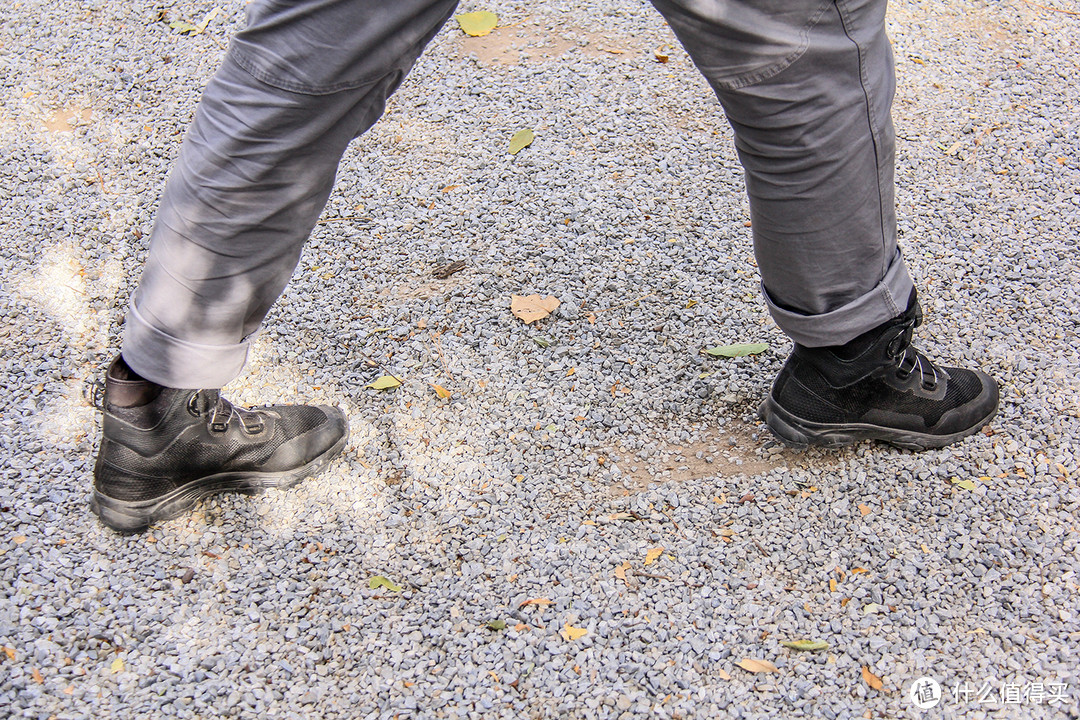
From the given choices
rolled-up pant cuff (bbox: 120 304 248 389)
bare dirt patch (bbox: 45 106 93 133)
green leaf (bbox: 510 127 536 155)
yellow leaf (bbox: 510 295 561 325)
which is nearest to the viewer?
rolled-up pant cuff (bbox: 120 304 248 389)

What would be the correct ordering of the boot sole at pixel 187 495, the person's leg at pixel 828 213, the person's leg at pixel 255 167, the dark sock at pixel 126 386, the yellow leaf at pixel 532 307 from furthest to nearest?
the yellow leaf at pixel 532 307 → the boot sole at pixel 187 495 → the dark sock at pixel 126 386 → the person's leg at pixel 828 213 → the person's leg at pixel 255 167

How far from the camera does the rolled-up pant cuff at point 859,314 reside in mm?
1948

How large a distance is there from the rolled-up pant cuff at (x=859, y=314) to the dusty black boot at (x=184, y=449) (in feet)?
3.93

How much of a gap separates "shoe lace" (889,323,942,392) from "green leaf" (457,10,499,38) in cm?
254

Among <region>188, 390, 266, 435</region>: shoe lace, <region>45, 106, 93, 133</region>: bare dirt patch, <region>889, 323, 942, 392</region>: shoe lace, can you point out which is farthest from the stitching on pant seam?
<region>45, 106, 93, 133</region>: bare dirt patch

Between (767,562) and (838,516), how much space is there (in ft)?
0.77

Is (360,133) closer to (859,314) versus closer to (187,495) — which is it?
(187,495)

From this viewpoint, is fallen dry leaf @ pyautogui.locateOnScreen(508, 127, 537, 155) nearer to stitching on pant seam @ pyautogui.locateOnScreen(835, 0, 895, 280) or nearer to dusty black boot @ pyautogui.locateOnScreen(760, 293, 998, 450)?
dusty black boot @ pyautogui.locateOnScreen(760, 293, 998, 450)

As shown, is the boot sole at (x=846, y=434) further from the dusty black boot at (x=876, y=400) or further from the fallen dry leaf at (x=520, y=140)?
the fallen dry leaf at (x=520, y=140)

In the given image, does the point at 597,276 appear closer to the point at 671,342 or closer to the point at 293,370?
the point at 671,342

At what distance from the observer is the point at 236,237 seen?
1667 millimetres

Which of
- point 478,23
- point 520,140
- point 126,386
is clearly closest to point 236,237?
point 126,386

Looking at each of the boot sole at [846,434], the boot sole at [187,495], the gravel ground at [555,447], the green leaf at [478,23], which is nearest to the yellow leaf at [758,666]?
the gravel ground at [555,447]

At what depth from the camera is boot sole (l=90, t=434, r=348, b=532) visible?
2006mm
